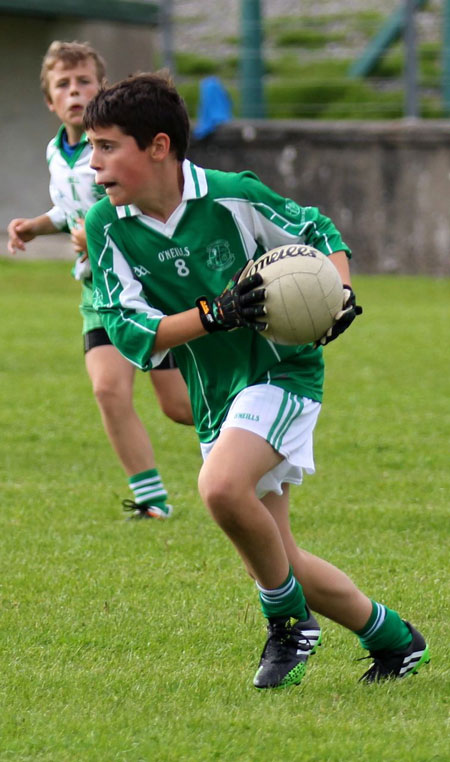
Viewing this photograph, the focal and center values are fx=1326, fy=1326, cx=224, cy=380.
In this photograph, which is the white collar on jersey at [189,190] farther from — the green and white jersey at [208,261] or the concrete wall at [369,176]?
the concrete wall at [369,176]

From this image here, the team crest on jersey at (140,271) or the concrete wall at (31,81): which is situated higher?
the team crest on jersey at (140,271)

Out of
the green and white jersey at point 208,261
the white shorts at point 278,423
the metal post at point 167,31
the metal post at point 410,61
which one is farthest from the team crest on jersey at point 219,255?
the metal post at point 167,31

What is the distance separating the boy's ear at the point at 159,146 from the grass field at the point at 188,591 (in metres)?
1.56

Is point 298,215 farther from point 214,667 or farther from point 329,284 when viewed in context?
point 214,667

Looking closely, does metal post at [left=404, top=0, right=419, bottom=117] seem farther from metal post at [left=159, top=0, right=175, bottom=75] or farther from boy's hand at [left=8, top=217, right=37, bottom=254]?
boy's hand at [left=8, top=217, right=37, bottom=254]

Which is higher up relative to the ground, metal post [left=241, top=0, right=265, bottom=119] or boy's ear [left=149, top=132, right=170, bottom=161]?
boy's ear [left=149, top=132, right=170, bottom=161]

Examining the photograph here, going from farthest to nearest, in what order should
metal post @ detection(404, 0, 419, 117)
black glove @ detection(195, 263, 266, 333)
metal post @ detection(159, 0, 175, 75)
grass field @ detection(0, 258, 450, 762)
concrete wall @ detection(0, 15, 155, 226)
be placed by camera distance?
concrete wall @ detection(0, 15, 155, 226)
metal post @ detection(159, 0, 175, 75)
metal post @ detection(404, 0, 419, 117)
black glove @ detection(195, 263, 266, 333)
grass field @ detection(0, 258, 450, 762)

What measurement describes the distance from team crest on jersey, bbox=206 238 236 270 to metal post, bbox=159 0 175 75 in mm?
15334

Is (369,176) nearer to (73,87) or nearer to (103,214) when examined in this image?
(73,87)

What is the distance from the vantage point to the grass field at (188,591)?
3486 millimetres

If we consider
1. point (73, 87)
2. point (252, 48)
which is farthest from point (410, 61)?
point (73, 87)

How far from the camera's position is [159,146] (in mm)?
3918

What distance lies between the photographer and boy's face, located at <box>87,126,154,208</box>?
388 cm

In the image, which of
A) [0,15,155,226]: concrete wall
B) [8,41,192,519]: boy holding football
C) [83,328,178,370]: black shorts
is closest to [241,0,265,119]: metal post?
[0,15,155,226]: concrete wall
